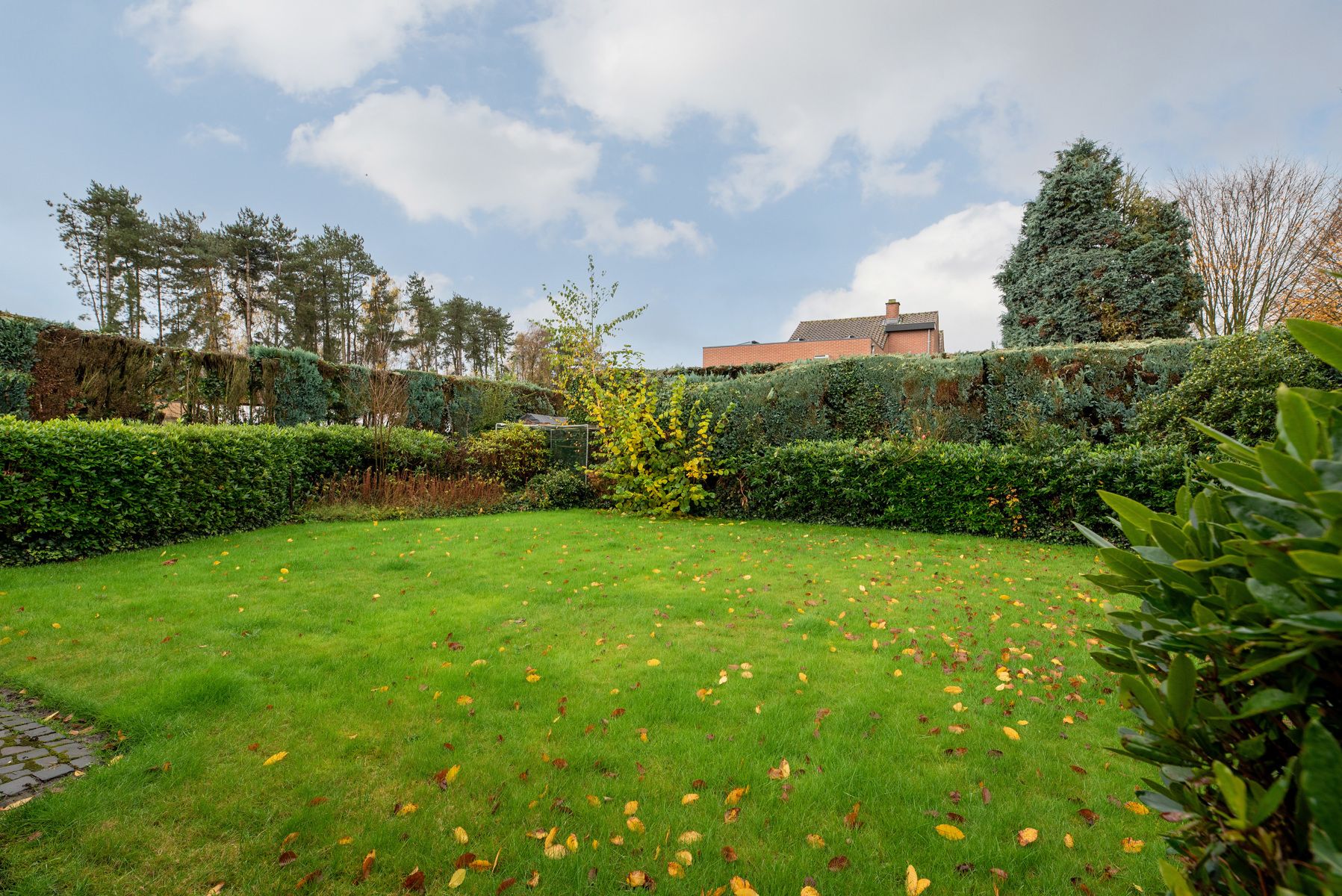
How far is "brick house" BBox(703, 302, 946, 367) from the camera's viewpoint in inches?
1391

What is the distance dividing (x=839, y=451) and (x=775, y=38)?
6202 mm

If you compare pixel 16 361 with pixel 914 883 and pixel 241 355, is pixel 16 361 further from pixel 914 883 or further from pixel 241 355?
pixel 914 883

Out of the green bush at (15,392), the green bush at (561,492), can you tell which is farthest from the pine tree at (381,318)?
the green bush at (561,492)

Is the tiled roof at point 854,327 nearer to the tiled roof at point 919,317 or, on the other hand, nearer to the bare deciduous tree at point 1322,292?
the tiled roof at point 919,317

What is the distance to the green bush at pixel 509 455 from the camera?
12.4 m

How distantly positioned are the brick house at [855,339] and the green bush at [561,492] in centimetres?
2430

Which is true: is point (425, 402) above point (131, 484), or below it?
above

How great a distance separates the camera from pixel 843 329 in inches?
1469

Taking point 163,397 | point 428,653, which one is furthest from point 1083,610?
point 163,397

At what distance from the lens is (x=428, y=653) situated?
3844 mm

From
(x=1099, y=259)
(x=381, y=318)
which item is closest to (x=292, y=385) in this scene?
(x=381, y=318)

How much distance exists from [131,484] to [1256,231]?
25921 millimetres

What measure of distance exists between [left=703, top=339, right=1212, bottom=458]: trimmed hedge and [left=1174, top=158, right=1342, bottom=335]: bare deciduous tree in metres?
9.50

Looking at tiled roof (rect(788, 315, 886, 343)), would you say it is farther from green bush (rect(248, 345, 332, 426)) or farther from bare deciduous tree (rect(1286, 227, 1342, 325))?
green bush (rect(248, 345, 332, 426))
